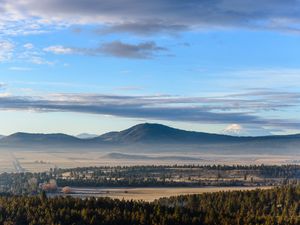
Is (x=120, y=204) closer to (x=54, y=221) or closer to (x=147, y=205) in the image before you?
(x=147, y=205)

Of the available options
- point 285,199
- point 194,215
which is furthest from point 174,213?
point 285,199

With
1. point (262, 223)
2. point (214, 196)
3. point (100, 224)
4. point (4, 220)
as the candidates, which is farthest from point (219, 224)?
point (214, 196)

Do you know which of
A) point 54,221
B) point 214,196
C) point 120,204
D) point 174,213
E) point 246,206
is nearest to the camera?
point 54,221

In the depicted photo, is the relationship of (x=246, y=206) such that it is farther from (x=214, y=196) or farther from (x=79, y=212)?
(x=79, y=212)

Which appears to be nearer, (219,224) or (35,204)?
(219,224)

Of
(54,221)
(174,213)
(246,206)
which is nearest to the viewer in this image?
(54,221)

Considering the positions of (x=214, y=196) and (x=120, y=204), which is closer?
(x=120, y=204)

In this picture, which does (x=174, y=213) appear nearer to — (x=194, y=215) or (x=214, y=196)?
(x=194, y=215)

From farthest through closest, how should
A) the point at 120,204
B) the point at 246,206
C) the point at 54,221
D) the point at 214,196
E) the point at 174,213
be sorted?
the point at 214,196, the point at 246,206, the point at 120,204, the point at 174,213, the point at 54,221

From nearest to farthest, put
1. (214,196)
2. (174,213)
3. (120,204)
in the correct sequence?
1. (174,213)
2. (120,204)
3. (214,196)
